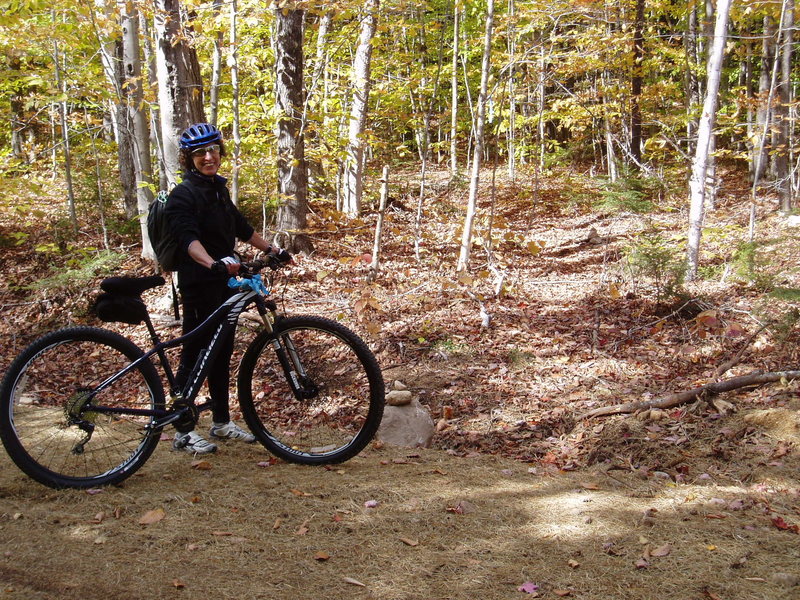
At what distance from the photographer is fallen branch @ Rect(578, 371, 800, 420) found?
4.80 metres

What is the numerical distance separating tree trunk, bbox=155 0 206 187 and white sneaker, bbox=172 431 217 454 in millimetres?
3631

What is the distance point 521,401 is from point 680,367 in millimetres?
1658

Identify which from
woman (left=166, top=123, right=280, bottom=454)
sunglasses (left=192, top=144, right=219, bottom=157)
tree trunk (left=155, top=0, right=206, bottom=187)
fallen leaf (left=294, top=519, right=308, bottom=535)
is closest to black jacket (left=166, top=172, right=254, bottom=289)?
woman (left=166, top=123, right=280, bottom=454)

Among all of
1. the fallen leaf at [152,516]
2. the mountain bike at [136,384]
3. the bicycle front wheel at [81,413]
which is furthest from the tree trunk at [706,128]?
the fallen leaf at [152,516]

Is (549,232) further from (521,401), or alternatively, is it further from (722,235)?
(521,401)

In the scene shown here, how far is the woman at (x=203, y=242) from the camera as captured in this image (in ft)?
11.6

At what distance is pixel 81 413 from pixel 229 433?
1.01m

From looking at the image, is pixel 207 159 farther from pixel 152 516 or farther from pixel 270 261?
pixel 152 516

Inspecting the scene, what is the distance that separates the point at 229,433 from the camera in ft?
13.7

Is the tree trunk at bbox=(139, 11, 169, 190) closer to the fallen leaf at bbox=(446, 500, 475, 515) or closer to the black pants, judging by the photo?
the black pants

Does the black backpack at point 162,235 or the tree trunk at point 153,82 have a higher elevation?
the tree trunk at point 153,82

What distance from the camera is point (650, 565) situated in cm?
271

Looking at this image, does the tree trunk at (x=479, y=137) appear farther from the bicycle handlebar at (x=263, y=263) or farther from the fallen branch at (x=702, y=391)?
the bicycle handlebar at (x=263, y=263)

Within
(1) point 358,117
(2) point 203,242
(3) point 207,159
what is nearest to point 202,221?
(2) point 203,242
